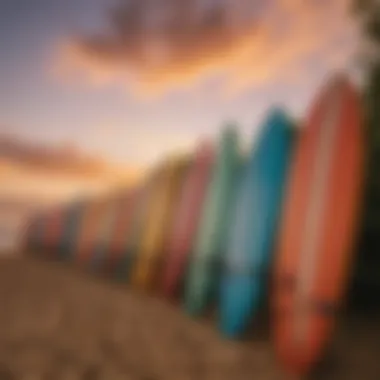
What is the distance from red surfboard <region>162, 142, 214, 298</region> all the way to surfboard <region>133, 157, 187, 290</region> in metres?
0.02

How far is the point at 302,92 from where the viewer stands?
1.40 m

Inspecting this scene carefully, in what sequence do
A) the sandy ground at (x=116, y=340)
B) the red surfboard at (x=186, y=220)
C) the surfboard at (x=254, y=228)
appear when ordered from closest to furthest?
the sandy ground at (x=116, y=340), the surfboard at (x=254, y=228), the red surfboard at (x=186, y=220)

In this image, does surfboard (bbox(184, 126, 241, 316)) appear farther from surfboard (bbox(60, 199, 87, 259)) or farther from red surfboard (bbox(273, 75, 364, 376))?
surfboard (bbox(60, 199, 87, 259))

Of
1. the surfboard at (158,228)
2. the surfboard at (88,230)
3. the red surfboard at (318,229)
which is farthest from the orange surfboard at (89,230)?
the red surfboard at (318,229)

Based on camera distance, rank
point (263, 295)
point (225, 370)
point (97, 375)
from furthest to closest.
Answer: point (263, 295) < point (225, 370) < point (97, 375)

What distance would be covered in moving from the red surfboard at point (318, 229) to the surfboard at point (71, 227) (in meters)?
0.43

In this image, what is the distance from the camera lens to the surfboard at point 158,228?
1.32 m

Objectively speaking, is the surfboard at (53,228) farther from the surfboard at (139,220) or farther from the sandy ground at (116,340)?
the surfboard at (139,220)

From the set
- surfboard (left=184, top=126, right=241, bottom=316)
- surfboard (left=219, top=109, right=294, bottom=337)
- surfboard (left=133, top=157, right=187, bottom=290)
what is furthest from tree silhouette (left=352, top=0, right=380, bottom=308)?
surfboard (left=133, top=157, right=187, bottom=290)

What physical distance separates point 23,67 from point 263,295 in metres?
0.70

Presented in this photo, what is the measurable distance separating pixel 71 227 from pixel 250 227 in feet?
1.30

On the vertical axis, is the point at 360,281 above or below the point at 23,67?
below

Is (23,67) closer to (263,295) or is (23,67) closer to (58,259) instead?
(58,259)

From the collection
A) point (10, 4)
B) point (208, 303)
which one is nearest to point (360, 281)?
point (208, 303)
